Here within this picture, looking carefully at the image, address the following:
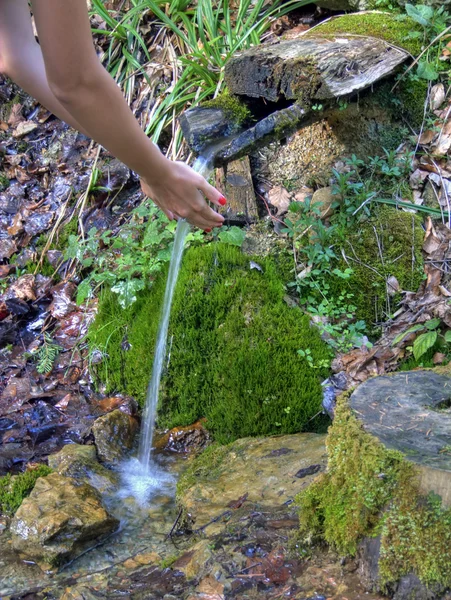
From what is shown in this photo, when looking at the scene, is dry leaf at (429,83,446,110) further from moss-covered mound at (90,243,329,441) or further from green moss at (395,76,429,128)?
moss-covered mound at (90,243,329,441)

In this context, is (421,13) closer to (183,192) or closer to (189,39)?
(189,39)

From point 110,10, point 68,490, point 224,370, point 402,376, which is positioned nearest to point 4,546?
point 68,490

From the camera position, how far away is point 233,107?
4027 mm

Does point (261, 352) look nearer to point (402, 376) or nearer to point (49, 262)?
point (402, 376)

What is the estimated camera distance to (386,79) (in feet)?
14.5

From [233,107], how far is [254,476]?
236 centimetres

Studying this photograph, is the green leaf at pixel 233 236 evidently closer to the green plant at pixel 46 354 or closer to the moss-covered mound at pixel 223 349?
the moss-covered mound at pixel 223 349

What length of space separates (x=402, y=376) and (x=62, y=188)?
13.6 feet

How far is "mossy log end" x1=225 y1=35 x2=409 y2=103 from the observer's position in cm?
377

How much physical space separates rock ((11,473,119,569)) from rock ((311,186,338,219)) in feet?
7.85

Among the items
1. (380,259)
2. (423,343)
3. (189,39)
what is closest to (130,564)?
(423,343)

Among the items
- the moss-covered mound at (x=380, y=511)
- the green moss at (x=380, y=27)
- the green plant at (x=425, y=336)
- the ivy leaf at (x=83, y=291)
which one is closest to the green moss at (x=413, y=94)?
the green moss at (x=380, y=27)

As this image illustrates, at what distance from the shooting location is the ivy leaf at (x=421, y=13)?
4434mm

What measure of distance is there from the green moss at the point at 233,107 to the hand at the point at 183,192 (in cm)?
200
